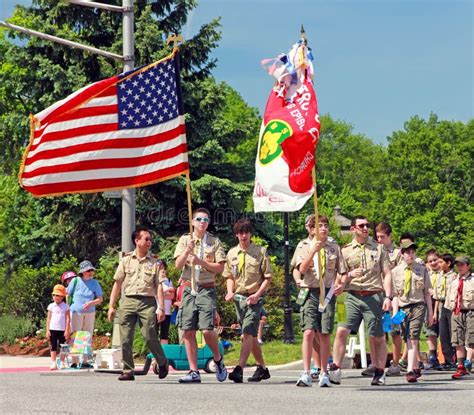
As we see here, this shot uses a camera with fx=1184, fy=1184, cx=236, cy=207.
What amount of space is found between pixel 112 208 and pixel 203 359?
47.5ft

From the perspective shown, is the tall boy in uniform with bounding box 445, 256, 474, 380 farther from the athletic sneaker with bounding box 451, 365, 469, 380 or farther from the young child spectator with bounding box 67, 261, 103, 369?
the young child spectator with bounding box 67, 261, 103, 369

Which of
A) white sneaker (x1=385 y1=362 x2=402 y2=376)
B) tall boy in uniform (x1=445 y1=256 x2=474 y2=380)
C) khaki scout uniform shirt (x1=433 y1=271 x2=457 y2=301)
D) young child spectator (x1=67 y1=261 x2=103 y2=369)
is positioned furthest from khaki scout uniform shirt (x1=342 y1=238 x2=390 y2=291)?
A: young child spectator (x1=67 y1=261 x2=103 y2=369)

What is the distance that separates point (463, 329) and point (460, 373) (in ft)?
3.78

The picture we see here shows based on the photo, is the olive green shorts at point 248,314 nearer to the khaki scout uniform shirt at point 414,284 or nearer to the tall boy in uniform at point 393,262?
the tall boy in uniform at point 393,262

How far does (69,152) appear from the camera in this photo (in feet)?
50.8

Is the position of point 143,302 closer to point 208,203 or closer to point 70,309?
point 70,309

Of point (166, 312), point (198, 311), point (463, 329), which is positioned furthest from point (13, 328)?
point (198, 311)

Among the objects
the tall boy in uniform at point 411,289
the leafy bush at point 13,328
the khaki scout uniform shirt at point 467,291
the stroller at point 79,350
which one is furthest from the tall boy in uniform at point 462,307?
the leafy bush at point 13,328

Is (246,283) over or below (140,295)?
over

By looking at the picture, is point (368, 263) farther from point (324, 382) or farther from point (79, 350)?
A: point (79, 350)

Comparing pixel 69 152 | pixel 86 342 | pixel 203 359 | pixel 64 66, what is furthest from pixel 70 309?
pixel 64 66

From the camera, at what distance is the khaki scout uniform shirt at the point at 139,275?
572 inches

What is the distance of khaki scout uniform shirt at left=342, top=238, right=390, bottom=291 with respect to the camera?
14.2 meters

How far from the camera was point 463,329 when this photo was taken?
58.7 feet
